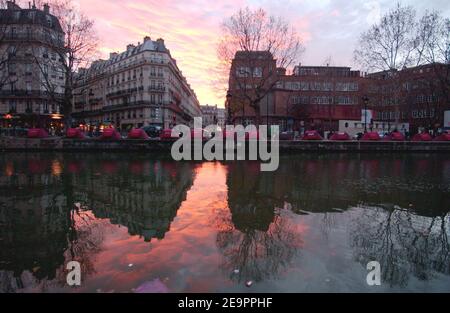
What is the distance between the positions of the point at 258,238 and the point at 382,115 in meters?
71.8

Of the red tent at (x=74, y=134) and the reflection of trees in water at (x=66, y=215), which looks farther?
the red tent at (x=74, y=134)

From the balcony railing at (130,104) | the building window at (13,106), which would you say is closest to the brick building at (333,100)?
the balcony railing at (130,104)

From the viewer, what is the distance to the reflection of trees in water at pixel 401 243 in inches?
184

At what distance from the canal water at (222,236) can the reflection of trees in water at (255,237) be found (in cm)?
3

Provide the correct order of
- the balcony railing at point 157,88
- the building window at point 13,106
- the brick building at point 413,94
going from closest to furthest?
the brick building at point 413,94
the building window at point 13,106
the balcony railing at point 157,88

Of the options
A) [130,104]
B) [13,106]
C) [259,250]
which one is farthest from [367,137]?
[13,106]

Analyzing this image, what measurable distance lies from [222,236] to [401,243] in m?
3.28

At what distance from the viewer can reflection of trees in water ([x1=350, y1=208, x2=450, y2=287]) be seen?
15.4 ft

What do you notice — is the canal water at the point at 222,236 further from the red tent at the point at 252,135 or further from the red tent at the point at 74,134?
the red tent at the point at 74,134

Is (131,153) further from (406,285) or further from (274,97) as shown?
(274,97)

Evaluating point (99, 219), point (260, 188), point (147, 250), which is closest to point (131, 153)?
point (260, 188)

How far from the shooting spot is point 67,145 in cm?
2573

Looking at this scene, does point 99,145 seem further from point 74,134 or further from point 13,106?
point 13,106

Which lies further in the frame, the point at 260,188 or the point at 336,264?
the point at 260,188
